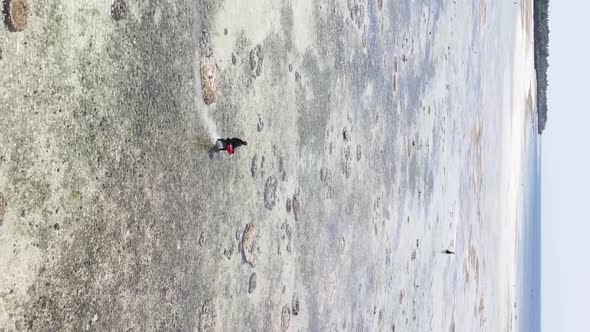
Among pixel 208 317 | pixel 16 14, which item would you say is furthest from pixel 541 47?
pixel 16 14

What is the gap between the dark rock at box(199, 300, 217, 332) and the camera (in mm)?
1482

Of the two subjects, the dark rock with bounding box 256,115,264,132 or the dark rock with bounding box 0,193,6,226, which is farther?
the dark rock with bounding box 256,115,264,132

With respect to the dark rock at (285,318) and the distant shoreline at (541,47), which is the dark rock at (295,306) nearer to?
the dark rock at (285,318)

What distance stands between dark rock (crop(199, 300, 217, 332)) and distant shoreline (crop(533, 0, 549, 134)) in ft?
36.9

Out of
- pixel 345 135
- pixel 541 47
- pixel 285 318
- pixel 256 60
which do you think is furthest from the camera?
pixel 541 47

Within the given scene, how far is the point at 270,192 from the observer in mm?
1852

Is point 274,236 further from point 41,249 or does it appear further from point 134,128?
point 41,249

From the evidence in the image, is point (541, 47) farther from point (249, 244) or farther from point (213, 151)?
point (213, 151)

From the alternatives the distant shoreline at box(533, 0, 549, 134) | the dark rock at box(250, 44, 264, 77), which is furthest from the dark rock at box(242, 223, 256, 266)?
the distant shoreline at box(533, 0, 549, 134)

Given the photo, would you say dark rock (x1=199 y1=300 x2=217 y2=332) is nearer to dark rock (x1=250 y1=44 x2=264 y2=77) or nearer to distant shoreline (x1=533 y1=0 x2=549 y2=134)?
dark rock (x1=250 y1=44 x2=264 y2=77)

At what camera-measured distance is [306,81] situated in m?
2.09

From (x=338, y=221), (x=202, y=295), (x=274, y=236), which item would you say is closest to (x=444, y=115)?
(x=338, y=221)

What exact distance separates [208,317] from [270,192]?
46 cm

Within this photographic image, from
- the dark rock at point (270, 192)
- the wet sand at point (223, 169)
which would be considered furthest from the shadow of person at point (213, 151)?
the dark rock at point (270, 192)
